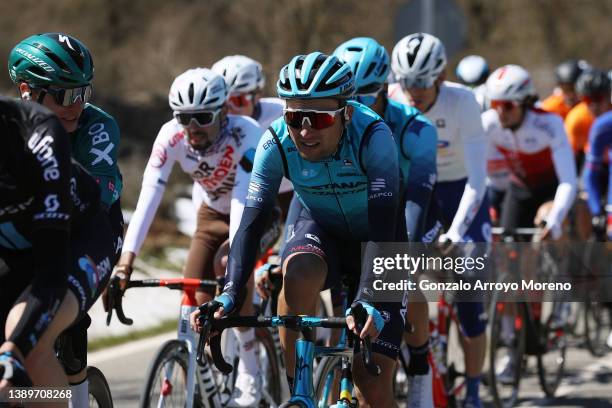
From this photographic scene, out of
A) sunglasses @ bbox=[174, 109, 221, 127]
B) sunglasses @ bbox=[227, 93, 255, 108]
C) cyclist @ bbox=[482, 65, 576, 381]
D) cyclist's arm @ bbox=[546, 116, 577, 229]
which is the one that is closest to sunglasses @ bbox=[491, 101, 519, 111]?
cyclist @ bbox=[482, 65, 576, 381]

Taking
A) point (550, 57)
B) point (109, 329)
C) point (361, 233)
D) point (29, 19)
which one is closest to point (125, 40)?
point (29, 19)

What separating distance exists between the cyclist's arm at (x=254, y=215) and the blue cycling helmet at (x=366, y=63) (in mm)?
1486

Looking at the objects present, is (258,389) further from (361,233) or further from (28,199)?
(28,199)

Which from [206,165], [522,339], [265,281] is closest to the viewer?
[265,281]

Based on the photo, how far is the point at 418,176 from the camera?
21.5 feet

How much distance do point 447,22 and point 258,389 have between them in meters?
8.35

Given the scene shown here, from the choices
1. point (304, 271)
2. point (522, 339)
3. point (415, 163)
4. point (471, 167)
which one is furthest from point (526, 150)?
point (304, 271)

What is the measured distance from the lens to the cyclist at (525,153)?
9.02 meters

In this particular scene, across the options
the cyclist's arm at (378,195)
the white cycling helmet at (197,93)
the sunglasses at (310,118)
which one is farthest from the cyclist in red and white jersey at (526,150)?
the sunglasses at (310,118)

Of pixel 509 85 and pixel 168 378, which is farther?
pixel 509 85

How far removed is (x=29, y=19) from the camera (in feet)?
79.2

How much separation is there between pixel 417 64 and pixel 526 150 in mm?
2249

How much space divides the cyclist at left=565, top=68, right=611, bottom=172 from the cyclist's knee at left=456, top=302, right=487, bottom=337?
4.10 metres

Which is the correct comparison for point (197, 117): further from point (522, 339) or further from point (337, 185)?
point (522, 339)
